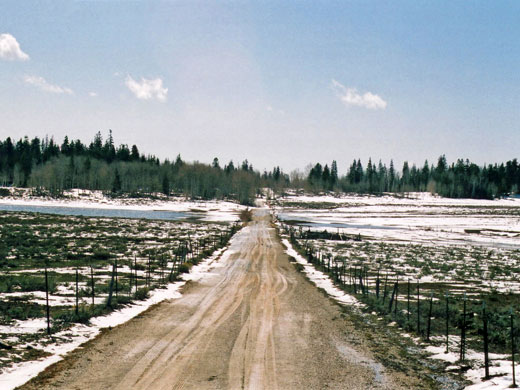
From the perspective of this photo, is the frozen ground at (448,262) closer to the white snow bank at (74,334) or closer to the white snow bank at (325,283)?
the white snow bank at (325,283)

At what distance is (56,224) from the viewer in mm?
61625

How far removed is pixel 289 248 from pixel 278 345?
33.6 metres

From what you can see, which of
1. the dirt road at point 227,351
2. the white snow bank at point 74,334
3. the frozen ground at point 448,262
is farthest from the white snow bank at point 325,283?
the white snow bank at point 74,334

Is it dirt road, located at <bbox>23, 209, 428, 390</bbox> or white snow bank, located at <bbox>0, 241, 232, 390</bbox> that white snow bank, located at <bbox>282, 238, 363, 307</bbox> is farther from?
white snow bank, located at <bbox>0, 241, 232, 390</bbox>

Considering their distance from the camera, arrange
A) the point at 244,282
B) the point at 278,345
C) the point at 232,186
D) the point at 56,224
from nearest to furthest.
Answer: the point at 278,345 < the point at 244,282 < the point at 56,224 < the point at 232,186

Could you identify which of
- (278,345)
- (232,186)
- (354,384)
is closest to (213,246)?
(278,345)

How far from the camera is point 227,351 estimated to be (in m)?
13.8

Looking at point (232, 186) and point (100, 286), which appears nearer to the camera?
point (100, 286)

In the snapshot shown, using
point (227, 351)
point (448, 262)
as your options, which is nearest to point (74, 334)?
point (227, 351)

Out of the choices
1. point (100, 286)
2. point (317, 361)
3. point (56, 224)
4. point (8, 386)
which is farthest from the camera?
point (56, 224)

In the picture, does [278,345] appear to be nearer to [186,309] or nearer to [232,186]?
[186,309]

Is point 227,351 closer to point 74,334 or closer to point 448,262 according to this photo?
point 74,334

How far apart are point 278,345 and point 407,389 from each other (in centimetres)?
472

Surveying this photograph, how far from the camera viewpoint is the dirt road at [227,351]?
37.1ft
